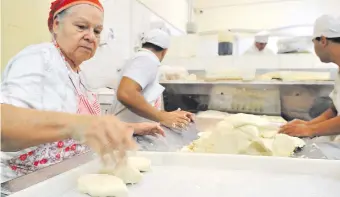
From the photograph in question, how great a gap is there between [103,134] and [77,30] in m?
0.71

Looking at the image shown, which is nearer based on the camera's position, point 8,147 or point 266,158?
point 8,147

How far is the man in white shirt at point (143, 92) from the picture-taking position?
150 cm

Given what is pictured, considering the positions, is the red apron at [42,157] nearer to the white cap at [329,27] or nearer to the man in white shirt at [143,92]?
the man in white shirt at [143,92]

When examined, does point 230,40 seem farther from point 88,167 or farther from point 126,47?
point 88,167

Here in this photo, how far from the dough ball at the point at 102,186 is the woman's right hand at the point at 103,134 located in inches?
6.6

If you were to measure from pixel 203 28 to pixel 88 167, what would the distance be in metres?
4.58

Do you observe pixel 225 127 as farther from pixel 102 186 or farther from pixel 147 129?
pixel 102 186

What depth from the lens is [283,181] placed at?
0.72 meters

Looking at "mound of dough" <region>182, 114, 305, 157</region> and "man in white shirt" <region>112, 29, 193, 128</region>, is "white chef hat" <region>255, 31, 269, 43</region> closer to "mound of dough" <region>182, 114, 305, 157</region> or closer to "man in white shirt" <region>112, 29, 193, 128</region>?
"man in white shirt" <region>112, 29, 193, 128</region>

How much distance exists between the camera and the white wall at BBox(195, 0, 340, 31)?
4.51 meters

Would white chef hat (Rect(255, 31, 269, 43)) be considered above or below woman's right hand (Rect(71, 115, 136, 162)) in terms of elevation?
above

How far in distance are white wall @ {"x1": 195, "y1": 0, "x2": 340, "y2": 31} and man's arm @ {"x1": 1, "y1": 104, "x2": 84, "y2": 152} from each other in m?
4.72

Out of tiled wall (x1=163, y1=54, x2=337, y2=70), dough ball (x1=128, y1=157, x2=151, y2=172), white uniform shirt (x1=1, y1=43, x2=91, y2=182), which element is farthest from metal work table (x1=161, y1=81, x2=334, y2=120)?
dough ball (x1=128, y1=157, x2=151, y2=172)

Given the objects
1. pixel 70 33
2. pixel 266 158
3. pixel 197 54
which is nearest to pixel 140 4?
pixel 197 54
